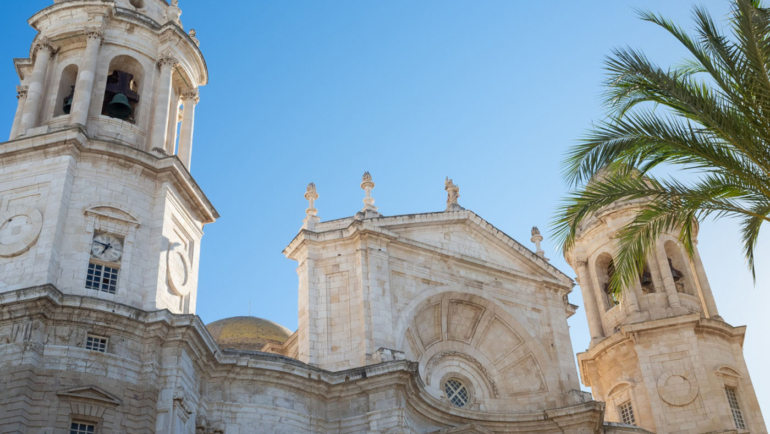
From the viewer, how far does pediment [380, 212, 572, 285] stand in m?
31.0

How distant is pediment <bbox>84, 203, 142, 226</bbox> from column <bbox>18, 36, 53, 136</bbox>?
366cm

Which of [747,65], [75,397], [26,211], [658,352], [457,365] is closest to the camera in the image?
[747,65]

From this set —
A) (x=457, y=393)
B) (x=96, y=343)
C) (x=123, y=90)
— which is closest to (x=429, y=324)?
(x=457, y=393)

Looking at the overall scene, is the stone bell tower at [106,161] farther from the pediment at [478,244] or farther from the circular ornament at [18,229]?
the pediment at [478,244]

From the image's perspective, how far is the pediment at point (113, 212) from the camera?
2433cm

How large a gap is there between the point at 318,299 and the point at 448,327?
16.9 feet

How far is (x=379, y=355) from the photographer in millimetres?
26500

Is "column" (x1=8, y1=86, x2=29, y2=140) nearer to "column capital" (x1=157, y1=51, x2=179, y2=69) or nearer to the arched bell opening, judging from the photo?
"column capital" (x1=157, y1=51, x2=179, y2=69)

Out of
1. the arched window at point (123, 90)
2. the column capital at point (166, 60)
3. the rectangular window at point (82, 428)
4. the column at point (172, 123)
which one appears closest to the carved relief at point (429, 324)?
the column at point (172, 123)

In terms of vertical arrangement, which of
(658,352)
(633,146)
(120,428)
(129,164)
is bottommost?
(120,428)

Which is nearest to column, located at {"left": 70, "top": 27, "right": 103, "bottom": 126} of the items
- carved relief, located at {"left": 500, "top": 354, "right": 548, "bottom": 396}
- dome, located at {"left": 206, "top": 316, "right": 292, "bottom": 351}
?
dome, located at {"left": 206, "top": 316, "right": 292, "bottom": 351}

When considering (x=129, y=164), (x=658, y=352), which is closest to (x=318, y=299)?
(x=129, y=164)

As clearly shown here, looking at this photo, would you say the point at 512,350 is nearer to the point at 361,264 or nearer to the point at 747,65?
the point at 361,264

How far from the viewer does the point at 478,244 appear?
32531 millimetres
